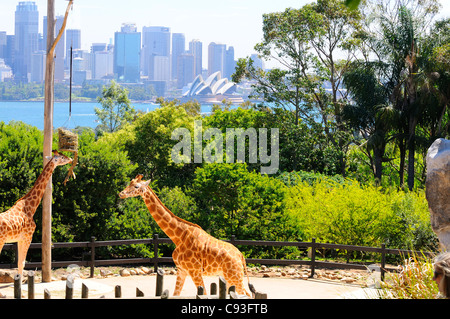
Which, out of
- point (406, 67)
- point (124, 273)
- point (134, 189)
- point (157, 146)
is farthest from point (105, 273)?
point (406, 67)

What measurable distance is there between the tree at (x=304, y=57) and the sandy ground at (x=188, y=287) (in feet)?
64.2

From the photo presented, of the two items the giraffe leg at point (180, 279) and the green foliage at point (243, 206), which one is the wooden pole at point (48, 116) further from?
the green foliage at point (243, 206)

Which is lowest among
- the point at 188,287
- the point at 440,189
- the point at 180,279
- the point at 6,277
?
the point at 188,287

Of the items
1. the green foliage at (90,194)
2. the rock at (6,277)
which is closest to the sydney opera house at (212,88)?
the green foliage at (90,194)

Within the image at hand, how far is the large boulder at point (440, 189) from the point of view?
901 cm

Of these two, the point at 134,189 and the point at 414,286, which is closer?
the point at 414,286

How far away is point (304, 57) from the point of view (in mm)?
35125

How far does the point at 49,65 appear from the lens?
523 inches

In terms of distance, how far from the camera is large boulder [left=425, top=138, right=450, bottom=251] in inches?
355

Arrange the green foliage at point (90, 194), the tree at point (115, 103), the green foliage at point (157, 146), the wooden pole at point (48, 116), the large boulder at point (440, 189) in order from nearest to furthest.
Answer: the large boulder at point (440, 189), the wooden pole at point (48, 116), the green foliage at point (90, 194), the green foliage at point (157, 146), the tree at point (115, 103)

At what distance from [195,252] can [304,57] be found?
2627 cm

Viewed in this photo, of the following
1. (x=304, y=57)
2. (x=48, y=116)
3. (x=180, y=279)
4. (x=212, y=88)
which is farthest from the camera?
(x=212, y=88)

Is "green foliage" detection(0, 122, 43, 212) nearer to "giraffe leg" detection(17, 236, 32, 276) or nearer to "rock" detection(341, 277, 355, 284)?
"giraffe leg" detection(17, 236, 32, 276)

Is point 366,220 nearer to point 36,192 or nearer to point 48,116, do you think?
point 48,116
